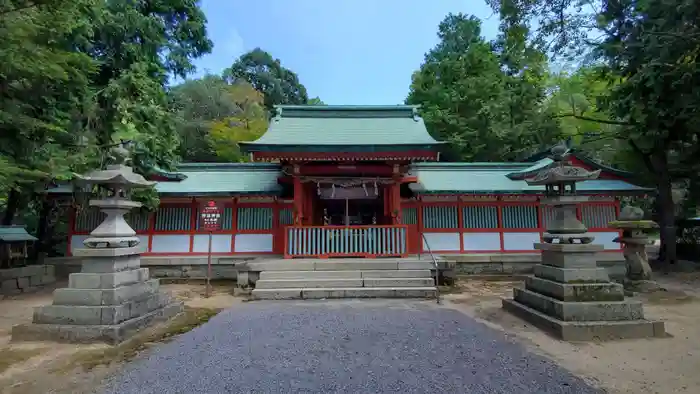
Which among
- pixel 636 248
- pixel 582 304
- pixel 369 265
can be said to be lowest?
pixel 582 304

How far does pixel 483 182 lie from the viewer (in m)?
11.7

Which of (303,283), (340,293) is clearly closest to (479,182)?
(340,293)

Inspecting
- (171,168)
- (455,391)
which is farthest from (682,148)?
(171,168)

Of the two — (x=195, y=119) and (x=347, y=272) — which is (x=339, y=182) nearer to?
(x=347, y=272)

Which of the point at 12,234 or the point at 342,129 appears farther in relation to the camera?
the point at 342,129

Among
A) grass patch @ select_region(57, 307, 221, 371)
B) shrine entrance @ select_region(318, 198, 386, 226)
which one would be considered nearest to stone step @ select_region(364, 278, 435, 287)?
grass patch @ select_region(57, 307, 221, 371)

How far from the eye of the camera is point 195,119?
981 inches

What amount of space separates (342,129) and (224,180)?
4.48 meters

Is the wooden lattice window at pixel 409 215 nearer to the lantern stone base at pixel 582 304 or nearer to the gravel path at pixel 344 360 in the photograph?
the gravel path at pixel 344 360

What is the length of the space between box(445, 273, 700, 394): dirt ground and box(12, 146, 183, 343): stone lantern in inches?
232

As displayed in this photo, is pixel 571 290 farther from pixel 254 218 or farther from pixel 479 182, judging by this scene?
pixel 254 218

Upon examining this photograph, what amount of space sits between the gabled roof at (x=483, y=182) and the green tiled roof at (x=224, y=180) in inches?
196

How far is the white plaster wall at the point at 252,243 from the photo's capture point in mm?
11180

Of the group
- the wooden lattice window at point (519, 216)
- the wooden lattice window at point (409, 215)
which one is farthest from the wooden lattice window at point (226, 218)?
the wooden lattice window at point (519, 216)
